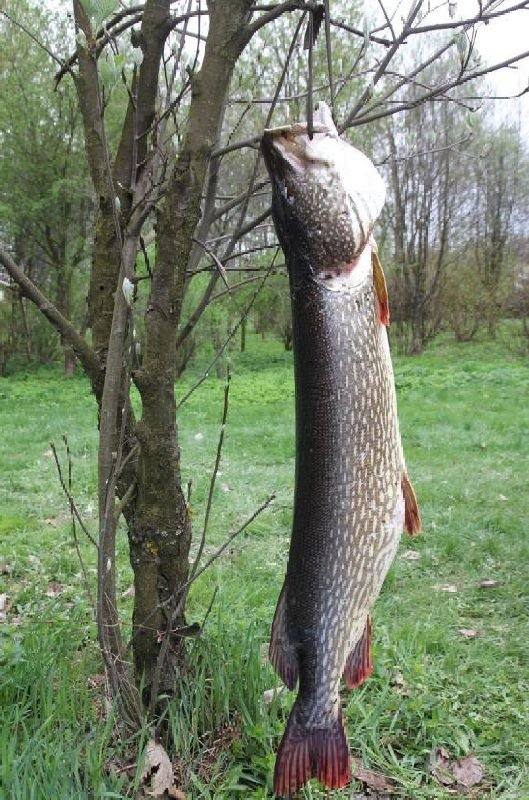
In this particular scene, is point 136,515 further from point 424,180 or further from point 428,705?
point 424,180

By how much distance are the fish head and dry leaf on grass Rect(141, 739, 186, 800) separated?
1692mm

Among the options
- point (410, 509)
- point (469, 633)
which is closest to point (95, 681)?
point (410, 509)

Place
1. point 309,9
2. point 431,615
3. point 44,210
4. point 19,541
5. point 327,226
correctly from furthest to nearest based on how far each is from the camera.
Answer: point 44,210
point 19,541
point 431,615
point 309,9
point 327,226

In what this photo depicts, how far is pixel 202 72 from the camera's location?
2078 mm

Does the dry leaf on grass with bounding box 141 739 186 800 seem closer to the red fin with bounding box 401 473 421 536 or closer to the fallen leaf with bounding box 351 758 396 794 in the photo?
the fallen leaf with bounding box 351 758 396 794

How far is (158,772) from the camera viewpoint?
2.42 metres

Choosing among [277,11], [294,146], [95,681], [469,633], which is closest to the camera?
[294,146]

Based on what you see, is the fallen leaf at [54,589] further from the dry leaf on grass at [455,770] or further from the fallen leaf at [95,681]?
the dry leaf on grass at [455,770]

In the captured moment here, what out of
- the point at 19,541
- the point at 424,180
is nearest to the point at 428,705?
the point at 19,541

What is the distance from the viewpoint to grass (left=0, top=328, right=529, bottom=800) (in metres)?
2.53

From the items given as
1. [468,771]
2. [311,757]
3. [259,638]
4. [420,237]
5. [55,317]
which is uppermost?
[420,237]

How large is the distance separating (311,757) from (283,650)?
0.23m

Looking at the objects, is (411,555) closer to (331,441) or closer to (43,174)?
(331,441)

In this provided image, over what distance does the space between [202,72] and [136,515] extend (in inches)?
53.6
